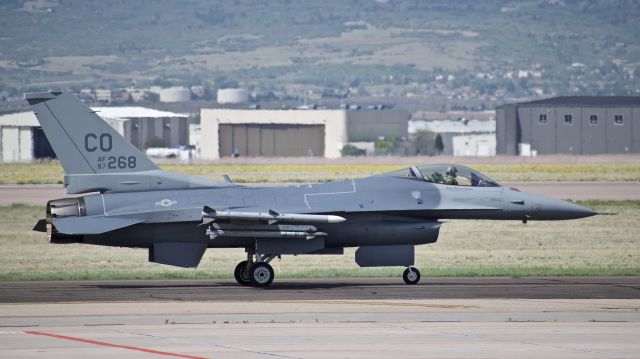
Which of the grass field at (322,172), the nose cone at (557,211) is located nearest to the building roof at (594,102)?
the grass field at (322,172)

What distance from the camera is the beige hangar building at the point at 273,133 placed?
123 meters

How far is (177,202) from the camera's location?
2520 centimetres

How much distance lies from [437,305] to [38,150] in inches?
3601

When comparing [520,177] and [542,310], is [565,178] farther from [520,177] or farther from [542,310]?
[542,310]

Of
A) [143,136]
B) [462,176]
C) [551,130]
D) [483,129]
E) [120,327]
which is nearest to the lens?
[120,327]

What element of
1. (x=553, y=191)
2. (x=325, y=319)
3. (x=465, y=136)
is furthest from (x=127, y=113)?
(x=325, y=319)

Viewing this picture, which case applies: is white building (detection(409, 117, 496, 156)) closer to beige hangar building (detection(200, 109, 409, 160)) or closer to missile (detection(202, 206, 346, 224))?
beige hangar building (detection(200, 109, 409, 160))

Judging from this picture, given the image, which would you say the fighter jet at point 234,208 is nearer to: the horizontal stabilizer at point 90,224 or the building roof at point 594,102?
the horizontal stabilizer at point 90,224

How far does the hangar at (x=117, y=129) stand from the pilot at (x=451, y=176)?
69.2 meters

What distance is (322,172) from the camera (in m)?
78.4

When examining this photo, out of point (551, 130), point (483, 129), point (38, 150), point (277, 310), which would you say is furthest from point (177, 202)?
point (483, 129)

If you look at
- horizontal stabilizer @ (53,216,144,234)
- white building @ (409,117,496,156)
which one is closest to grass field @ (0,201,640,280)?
horizontal stabilizer @ (53,216,144,234)

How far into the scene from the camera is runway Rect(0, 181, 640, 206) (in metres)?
53.3

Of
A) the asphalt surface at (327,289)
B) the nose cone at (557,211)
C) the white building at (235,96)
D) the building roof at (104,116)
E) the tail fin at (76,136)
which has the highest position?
the white building at (235,96)
